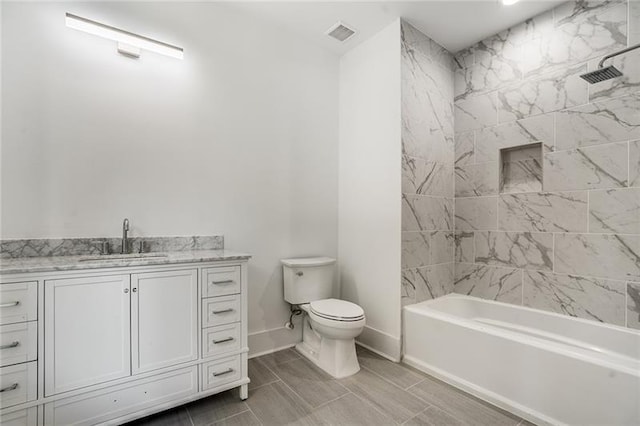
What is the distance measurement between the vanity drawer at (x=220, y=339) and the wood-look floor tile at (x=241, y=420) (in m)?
0.35

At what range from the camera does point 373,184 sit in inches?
103

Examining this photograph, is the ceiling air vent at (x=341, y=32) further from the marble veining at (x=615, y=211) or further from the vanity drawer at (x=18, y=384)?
the vanity drawer at (x=18, y=384)

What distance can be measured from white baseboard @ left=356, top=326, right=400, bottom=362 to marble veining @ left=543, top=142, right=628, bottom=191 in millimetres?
1704

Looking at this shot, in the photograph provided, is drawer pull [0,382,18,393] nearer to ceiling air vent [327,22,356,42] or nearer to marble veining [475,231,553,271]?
ceiling air vent [327,22,356,42]

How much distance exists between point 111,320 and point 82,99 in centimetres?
135

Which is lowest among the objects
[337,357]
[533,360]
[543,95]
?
[337,357]

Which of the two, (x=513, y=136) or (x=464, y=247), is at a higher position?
(x=513, y=136)

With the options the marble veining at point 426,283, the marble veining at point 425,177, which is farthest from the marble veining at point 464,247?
the marble veining at point 425,177

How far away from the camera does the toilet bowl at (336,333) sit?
2.06 m

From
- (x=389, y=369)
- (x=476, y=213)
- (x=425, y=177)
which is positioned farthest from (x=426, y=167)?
(x=389, y=369)

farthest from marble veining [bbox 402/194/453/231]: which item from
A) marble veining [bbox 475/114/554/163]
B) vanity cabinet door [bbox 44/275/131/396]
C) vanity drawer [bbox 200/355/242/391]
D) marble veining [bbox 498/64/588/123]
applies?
vanity cabinet door [bbox 44/275/131/396]

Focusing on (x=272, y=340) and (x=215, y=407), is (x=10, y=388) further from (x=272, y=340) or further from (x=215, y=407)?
(x=272, y=340)

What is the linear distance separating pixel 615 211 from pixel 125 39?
3374mm

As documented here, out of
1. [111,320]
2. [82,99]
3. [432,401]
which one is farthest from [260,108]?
[432,401]
